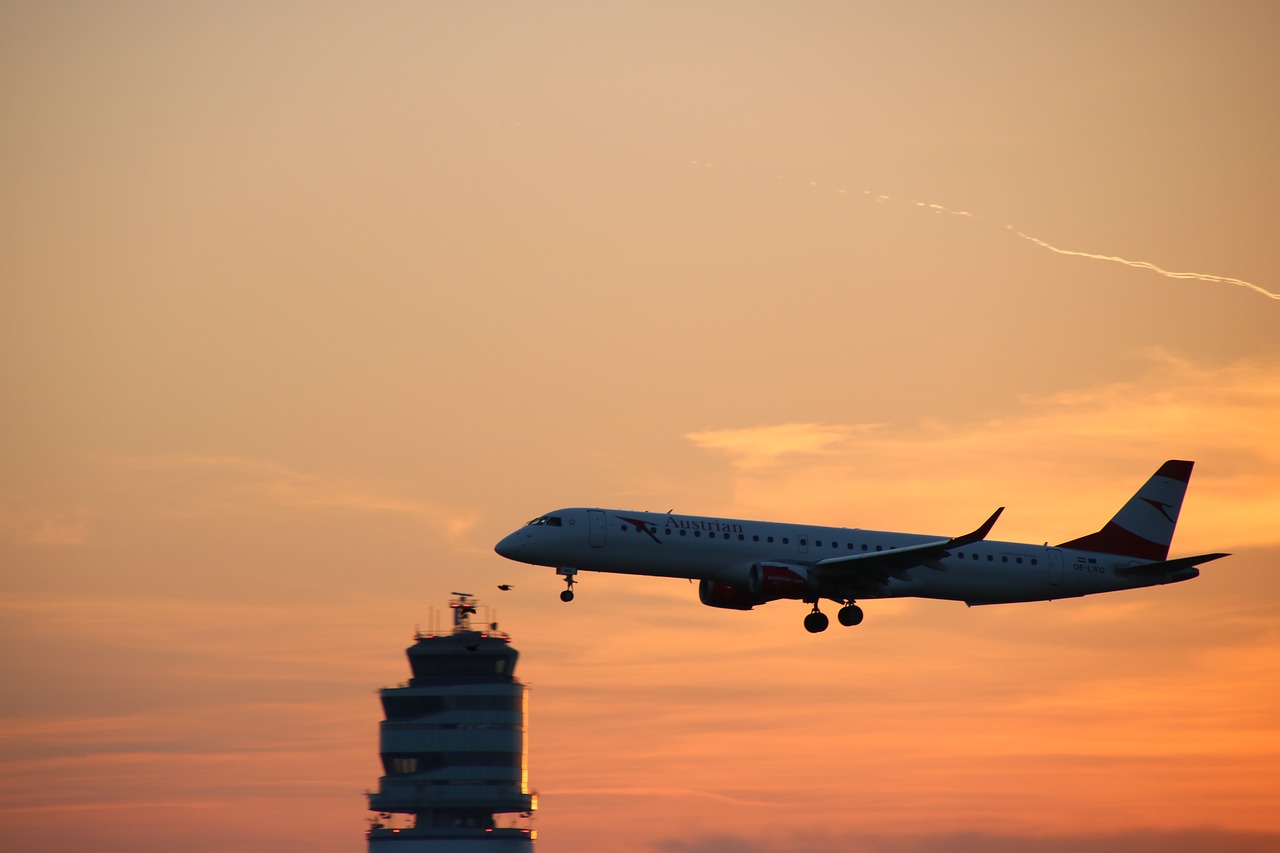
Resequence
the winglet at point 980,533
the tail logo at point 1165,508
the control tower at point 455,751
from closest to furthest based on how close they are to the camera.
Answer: the winglet at point 980,533 → the tail logo at point 1165,508 → the control tower at point 455,751

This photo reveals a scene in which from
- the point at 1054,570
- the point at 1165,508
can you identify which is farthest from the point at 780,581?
the point at 1165,508

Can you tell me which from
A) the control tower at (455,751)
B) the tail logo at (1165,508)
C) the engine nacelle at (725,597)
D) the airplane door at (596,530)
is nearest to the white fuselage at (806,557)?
the airplane door at (596,530)

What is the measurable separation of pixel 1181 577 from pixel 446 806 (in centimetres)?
6162

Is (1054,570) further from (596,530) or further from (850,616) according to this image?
(596,530)

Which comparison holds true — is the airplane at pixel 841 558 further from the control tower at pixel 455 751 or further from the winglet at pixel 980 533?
the control tower at pixel 455 751

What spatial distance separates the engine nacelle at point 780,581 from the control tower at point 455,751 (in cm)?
5271

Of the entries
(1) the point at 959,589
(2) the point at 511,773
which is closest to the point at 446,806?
(2) the point at 511,773

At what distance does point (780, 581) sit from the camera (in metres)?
74.6

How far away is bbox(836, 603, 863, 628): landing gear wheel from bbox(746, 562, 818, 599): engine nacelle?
11.5 feet

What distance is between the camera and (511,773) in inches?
4958

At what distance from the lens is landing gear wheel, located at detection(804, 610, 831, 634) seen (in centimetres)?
7912

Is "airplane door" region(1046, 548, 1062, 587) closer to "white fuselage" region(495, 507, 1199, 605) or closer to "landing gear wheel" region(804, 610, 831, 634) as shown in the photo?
"white fuselage" region(495, 507, 1199, 605)

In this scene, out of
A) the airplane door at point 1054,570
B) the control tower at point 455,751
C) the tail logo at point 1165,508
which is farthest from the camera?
the control tower at point 455,751

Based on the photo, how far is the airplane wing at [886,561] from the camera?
7512 centimetres
